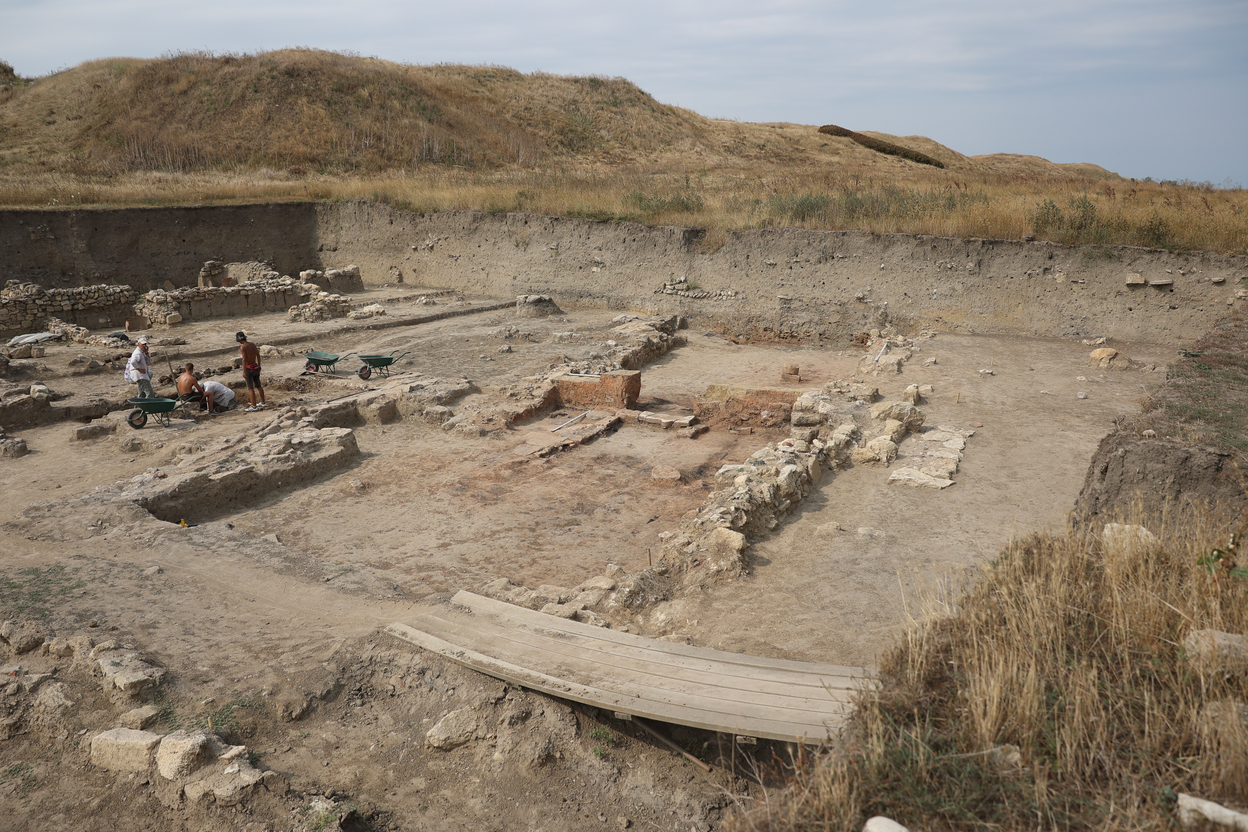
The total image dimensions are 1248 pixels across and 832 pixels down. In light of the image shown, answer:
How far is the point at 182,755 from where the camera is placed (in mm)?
3648

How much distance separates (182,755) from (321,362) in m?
9.26

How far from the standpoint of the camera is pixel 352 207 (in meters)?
22.4

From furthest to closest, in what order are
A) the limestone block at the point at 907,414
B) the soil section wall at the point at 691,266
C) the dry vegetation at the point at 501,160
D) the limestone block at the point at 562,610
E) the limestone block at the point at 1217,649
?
the dry vegetation at the point at 501,160 → the soil section wall at the point at 691,266 → the limestone block at the point at 907,414 → the limestone block at the point at 562,610 → the limestone block at the point at 1217,649

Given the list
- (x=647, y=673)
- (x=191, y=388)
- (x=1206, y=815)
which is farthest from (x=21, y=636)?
(x=191, y=388)

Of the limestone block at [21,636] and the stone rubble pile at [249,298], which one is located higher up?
the stone rubble pile at [249,298]

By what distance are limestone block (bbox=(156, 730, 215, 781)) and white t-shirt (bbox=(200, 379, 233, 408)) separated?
817 cm

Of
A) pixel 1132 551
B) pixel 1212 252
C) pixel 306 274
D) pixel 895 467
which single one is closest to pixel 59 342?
pixel 306 274

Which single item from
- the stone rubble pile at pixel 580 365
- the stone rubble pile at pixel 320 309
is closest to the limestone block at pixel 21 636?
the stone rubble pile at pixel 580 365

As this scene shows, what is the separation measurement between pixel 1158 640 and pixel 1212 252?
13.0 meters

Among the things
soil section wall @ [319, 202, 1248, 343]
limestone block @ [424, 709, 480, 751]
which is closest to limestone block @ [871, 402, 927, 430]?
limestone block @ [424, 709, 480, 751]

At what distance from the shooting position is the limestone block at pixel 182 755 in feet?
11.9

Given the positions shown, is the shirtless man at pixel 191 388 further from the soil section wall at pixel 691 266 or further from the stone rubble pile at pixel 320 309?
the soil section wall at pixel 691 266

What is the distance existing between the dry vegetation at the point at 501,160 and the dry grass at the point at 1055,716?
42.3 feet

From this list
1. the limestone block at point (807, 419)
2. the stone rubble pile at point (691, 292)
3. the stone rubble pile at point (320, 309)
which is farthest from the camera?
the stone rubble pile at point (691, 292)
